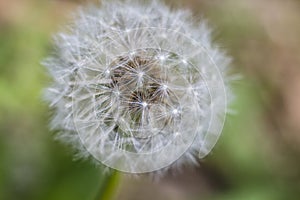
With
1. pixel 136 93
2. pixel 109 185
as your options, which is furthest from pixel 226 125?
pixel 136 93

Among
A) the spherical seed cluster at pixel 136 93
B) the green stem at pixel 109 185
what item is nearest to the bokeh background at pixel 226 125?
the green stem at pixel 109 185

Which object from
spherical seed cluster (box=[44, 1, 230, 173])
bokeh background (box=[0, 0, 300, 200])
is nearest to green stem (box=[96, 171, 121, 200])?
bokeh background (box=[0, 0, 300, 200])

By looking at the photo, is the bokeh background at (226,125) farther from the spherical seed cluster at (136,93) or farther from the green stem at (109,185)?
the spherical seed cluster at (136,93)

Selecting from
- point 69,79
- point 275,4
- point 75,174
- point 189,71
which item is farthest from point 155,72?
point 275,4

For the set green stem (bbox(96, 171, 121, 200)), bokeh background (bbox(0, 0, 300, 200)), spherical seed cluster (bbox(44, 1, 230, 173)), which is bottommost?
green stem (bbox(96, 171, 121, 200))

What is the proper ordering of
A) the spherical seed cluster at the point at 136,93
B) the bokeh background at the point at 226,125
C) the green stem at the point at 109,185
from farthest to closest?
the bokeh background at the point at 226,125 < the green stem at the point at 109,185 < the spherical seed cluster at the point at 136,93

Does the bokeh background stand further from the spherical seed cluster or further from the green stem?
the spherical seed cluster

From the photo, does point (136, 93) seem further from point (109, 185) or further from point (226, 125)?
point (226, 125)
